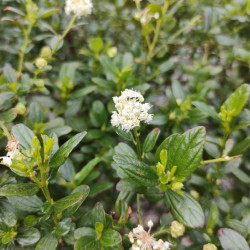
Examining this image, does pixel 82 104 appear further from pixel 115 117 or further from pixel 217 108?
pixel 217 108

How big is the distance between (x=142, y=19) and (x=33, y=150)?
106cm

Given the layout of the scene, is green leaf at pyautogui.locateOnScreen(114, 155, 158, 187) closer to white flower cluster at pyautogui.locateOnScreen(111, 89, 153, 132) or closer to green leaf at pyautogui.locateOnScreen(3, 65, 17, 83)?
white flower cluster at pyautogui.locateOnScreen(111, 89, 153, 132)

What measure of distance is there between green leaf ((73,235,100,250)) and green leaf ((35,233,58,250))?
8 cm

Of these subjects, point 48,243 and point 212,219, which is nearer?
point 48,243

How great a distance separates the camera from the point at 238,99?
3.64 ft

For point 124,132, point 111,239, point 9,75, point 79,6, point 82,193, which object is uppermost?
point 79,6

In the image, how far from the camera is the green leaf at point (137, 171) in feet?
3.07

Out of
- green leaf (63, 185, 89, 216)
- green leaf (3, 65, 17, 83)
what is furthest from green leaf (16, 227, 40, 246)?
green leaf (3, 65, 17, 83)

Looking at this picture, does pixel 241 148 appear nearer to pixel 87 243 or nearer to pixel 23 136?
pixel 87 243

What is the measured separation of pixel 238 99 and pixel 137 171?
542 mm

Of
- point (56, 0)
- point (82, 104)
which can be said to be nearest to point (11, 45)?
point (56, 0)

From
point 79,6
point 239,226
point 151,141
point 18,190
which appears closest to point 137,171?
point 151,141

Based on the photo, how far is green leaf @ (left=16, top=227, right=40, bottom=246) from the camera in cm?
99

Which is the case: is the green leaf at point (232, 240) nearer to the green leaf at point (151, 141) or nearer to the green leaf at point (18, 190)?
the green leaf at point (151, 141)
